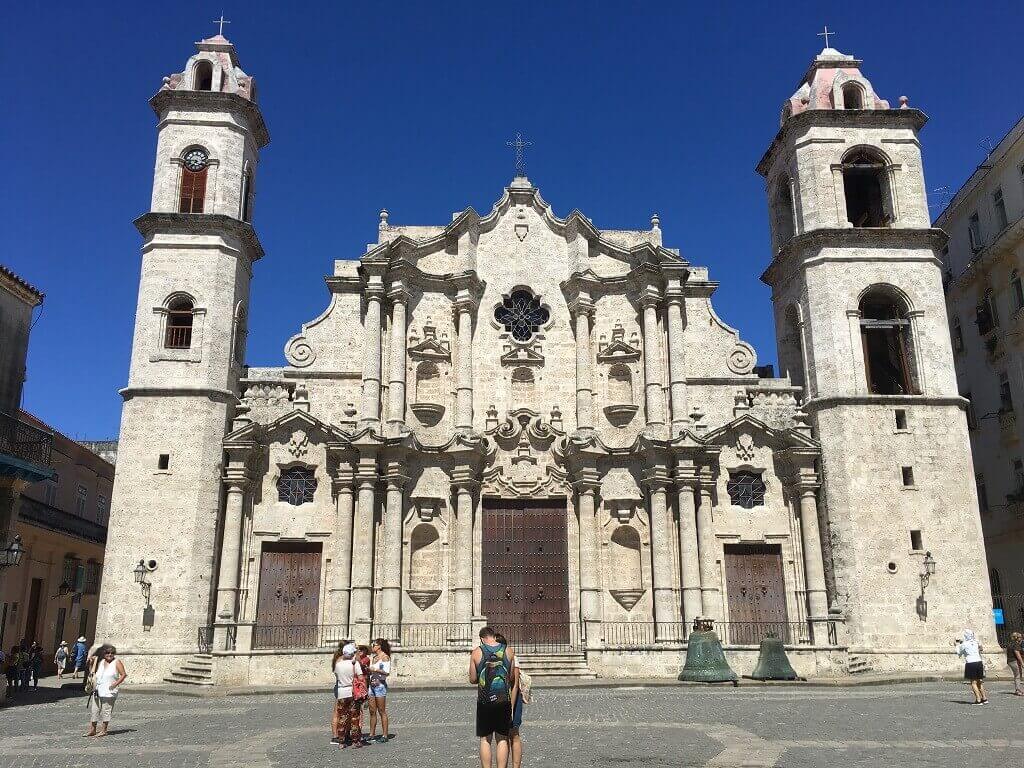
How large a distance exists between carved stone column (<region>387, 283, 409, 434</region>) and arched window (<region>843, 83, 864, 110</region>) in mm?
15683

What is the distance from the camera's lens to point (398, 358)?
27062 mm

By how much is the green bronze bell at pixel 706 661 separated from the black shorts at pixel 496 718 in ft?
45.7

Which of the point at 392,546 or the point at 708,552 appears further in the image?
the point at 708,552

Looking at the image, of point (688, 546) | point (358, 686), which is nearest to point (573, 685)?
point (688, 546)

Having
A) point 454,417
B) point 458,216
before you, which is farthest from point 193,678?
point 458,216

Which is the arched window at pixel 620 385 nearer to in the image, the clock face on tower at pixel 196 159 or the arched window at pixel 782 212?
the arched window at pixel 782 212

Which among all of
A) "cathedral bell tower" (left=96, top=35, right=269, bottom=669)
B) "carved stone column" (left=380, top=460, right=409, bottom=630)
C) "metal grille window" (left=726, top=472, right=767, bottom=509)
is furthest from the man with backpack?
"metal grille window" (left=726, top=472, right=767, bottom=509)

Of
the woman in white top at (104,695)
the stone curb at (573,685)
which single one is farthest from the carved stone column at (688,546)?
the woman in white top at (104,695)

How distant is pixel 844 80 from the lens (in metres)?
29.7

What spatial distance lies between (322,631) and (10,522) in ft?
26.4

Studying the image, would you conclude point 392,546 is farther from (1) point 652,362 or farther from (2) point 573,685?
(1) point 652,362

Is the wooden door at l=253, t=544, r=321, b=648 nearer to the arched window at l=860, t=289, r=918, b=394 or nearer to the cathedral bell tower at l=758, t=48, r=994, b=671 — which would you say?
the cathedral bell tower at l=758, t=48, r=994, b=671

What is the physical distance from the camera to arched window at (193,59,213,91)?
2904cm

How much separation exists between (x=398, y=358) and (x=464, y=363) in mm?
1972
